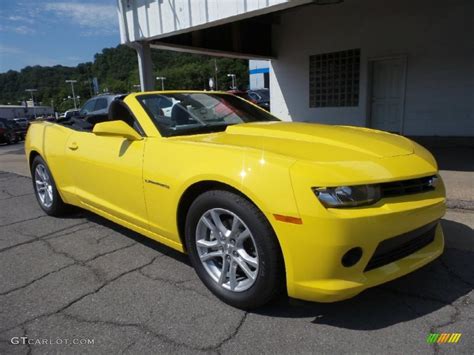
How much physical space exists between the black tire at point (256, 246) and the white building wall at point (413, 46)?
26.2ft

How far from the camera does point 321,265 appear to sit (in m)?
2.14

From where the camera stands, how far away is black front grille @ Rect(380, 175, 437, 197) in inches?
89.9

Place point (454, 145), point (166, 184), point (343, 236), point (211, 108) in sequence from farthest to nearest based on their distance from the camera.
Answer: point (454, 145) < point (211, 108) < point (166, 184) < point (343, 236)

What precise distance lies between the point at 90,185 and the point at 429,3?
8.37 m

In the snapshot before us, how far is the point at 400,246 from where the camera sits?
2369 millimetres

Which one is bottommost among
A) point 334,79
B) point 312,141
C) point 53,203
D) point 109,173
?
point 53,203

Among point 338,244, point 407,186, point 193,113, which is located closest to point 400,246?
point 407,186

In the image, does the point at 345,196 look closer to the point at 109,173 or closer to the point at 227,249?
the point at 227,249

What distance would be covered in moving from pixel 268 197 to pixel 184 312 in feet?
3.27

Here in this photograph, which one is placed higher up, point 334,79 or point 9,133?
point 334,79

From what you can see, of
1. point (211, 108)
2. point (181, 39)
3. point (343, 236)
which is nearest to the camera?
point (343, 236)

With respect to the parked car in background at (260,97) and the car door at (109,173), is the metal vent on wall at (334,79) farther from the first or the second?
the car door at (109,173)

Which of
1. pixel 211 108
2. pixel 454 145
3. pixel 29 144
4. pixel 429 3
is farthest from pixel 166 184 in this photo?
pixel 429 3

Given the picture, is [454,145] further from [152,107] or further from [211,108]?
[152,107]
